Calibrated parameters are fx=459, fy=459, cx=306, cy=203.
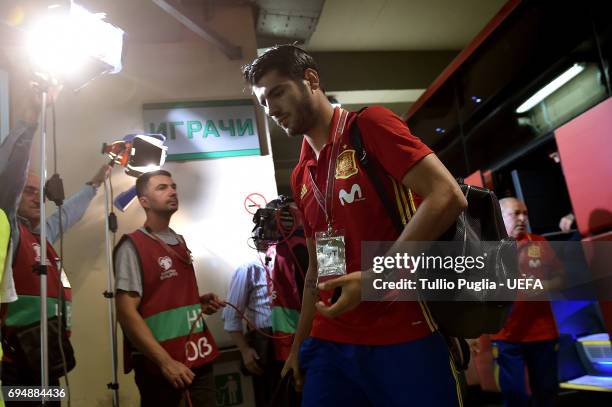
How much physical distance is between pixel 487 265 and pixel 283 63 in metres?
0.78

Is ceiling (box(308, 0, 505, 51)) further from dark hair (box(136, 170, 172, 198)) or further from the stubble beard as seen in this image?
the stubble beard

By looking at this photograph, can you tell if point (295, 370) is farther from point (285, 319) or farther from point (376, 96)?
point (376, 96)

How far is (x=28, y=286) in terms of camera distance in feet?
6.42

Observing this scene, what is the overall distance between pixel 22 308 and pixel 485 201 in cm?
184

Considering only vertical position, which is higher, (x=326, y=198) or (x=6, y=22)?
(x=6, y=22)

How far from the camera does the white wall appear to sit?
111 inches

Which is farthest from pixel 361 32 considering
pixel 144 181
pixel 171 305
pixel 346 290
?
pixel 346 290

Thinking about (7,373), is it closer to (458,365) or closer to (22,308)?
(22,308)

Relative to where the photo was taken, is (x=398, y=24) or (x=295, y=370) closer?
(x=295, y=370)

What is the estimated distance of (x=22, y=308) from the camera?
1896mm

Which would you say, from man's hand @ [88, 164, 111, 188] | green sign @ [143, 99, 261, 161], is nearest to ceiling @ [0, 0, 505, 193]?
green sign @ [143, 99, 261, 161]

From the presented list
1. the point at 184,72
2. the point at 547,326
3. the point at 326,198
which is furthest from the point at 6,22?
the point at 547,326

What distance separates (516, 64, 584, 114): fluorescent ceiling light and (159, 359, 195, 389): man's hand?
147 inches

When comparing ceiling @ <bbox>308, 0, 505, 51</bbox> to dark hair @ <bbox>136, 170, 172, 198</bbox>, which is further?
ceiling @ <bbox>308, 0, 505, 51</bbox>
